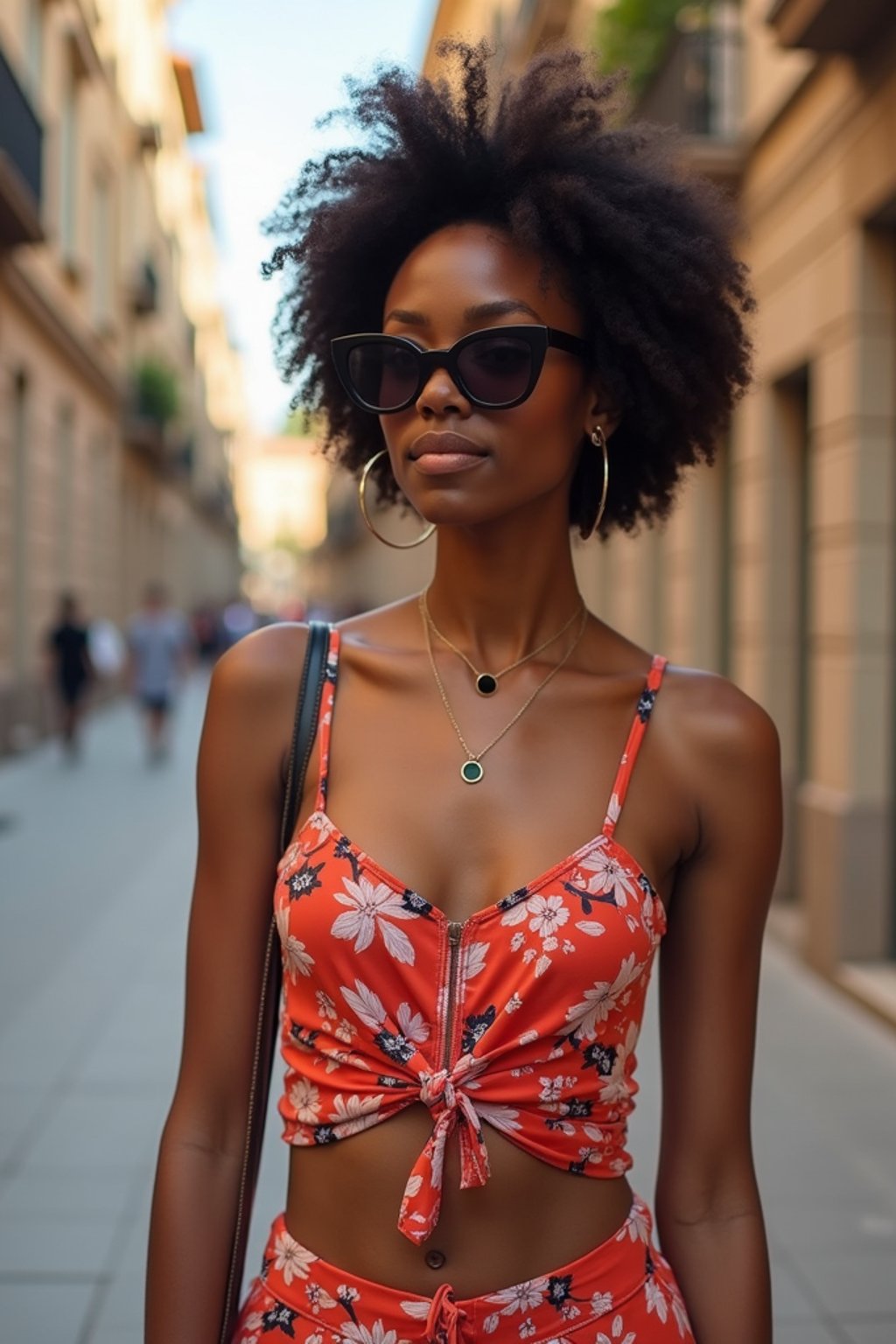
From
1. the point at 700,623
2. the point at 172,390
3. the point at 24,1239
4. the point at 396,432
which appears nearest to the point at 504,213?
the point at 396,432

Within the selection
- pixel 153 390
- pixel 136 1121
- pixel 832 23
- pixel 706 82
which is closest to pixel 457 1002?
pixel 136 1121

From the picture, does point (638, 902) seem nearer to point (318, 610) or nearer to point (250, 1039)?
point (250, 1039)

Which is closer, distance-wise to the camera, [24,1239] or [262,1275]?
[262,1275]

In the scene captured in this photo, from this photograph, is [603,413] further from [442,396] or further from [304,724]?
[304,724]

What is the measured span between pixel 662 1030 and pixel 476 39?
1.36 meters

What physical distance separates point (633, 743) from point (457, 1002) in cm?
36

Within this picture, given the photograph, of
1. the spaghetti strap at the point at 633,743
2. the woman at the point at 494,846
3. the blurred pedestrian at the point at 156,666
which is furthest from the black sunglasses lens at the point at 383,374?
the blurred pedestrian at the point at 156,666

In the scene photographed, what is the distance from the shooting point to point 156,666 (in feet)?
50.4

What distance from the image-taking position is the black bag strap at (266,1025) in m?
1.60

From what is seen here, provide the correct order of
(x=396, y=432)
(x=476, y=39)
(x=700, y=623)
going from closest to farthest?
(x=396, y=432) < (x=476, y=39) < (x=700, y=623)

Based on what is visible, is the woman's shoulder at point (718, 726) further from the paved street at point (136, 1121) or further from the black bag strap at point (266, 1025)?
the paved street at point (136, 1121)

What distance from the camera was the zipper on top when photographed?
154cm

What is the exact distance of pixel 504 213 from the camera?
5.76ft

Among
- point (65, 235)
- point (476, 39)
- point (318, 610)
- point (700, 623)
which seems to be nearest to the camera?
point (476, 39)
